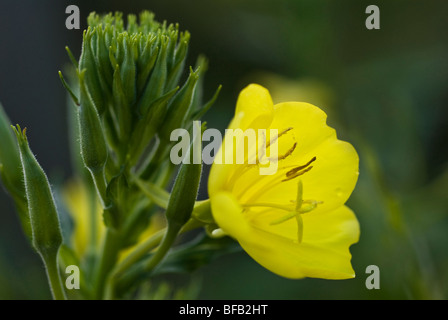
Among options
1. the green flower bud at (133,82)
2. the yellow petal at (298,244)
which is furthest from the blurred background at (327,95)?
the green flower bud at (133,82)

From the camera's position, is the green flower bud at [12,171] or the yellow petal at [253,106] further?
the green flower bud at [12,171]

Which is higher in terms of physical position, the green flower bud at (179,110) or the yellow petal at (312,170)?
the green flower bud at (179,110)

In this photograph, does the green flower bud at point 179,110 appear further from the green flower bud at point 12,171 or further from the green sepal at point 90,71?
the green flower bud at point 12,171

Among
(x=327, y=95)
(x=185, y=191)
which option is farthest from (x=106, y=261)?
(x=327, y=95)

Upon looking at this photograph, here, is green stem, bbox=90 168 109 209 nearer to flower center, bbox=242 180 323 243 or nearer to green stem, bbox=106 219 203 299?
green stem, bbox=106 219 203 299

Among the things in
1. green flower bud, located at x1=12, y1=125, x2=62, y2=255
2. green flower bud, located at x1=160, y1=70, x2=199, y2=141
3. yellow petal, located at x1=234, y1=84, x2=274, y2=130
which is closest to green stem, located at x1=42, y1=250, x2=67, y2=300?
green flower bud, located at x1=12, y1=125, x2=62, y2=255

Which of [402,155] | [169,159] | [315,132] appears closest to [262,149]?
[315,132]
